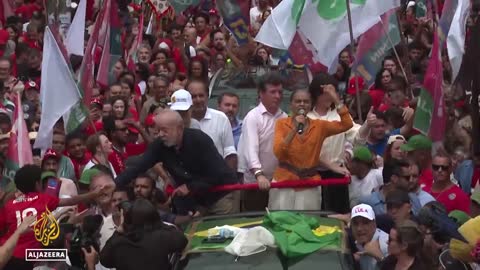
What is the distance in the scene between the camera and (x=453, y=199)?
12.7 meters

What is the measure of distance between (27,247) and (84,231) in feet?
1.46

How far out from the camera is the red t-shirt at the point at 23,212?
1139 centimetres

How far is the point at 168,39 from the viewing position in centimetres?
2209

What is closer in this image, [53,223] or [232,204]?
[53,223]

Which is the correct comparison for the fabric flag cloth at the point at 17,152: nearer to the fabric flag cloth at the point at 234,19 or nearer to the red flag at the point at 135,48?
the fabric flag cloth at the point at 234,19

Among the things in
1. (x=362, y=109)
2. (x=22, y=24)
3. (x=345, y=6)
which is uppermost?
(x=345, y=6)

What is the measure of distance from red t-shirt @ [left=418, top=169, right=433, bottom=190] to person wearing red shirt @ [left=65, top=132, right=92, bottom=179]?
3.21 meters

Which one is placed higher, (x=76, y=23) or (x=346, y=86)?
(x=76, y=23)

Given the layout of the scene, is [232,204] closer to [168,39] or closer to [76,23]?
[76,23]

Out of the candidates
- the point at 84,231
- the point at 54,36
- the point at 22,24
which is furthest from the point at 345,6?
the point at 22,24

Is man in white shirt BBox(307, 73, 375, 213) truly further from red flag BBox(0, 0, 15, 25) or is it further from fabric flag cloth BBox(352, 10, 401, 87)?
red flag BBox(0, 0, 15, 25)

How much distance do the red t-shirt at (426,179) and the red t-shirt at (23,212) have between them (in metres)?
3.27

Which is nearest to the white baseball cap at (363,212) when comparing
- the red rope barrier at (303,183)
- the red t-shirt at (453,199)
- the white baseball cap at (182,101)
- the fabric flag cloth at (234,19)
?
the red rope barrier at (303,183)

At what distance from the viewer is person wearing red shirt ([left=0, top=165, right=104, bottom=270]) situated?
37.4 ft
